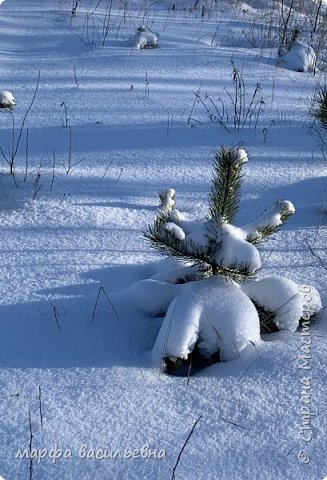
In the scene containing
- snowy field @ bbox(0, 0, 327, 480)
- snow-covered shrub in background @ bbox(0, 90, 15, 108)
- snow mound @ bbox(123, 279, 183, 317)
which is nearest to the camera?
snowy field @ bbox(0, 0, 327, 480)

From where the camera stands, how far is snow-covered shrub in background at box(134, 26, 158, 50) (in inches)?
214

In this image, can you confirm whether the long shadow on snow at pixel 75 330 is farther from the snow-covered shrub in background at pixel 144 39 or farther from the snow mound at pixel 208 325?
the snow-covered shrub in background at pixel 144 39

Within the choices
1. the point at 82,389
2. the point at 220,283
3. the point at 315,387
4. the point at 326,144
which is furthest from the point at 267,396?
the point at 326,144

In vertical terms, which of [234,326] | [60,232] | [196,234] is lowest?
[60,232]

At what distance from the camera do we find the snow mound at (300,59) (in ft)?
17.5

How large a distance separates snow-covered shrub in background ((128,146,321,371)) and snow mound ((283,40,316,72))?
3.68 metres

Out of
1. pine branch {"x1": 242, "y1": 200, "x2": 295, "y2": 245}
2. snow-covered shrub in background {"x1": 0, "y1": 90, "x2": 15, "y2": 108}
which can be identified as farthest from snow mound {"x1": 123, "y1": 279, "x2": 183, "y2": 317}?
snow-covered shrub in background {"x1": 0, "y1": 90, "x2": 15, "y2": 108}

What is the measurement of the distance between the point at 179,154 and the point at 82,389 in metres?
2.03

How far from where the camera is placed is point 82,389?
173cm

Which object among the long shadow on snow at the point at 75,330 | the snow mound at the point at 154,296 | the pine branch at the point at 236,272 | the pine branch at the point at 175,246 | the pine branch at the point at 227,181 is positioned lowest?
the long shadow on snow at the point at 75,330

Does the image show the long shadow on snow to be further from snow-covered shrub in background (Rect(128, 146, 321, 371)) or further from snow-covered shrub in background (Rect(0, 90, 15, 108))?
snow-covered shrub in background (Rect(0, 90, 15, 108))

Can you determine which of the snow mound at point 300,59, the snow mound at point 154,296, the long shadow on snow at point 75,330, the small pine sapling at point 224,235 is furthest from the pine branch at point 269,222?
Result: the snow mound at point 300,59

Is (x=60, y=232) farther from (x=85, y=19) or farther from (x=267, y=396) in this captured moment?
(x=85, y=19)

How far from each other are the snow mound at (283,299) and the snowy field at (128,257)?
7 cm
